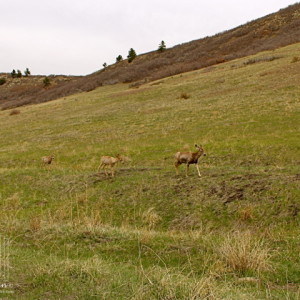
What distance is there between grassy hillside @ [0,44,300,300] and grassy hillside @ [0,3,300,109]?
19.6m

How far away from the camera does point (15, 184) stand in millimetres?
20203

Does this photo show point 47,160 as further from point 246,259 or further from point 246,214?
point 246,259

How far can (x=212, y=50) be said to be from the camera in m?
71.8

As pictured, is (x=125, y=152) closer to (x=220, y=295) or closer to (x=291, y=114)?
(x=291, y=114)

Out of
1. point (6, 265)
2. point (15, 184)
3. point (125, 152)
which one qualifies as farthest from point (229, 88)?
point (6, 265)

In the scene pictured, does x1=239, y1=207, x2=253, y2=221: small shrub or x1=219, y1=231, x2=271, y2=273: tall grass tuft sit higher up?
x1=219, y1=231, x2=271, y2=273: tall grass tuft

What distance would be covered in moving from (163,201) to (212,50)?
2421 inches

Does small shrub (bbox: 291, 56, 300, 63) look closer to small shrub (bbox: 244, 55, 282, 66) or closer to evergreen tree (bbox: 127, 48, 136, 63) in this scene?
small shrub (bbox: 244, 55, 282, 66)

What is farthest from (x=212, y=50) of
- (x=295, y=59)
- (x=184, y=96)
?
(x=184, y=96)

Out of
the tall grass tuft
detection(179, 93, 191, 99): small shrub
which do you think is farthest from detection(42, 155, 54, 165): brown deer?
detection(179, 93, 191, 99): small shrub

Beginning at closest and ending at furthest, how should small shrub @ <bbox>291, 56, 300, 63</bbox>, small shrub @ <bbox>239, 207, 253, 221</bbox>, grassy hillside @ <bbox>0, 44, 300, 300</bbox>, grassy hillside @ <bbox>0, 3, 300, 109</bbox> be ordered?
grassy hillside @ <bbox>0, 44, 300, 300</bbox> < small shrub @ <bbox>239, 207, 253, 221</bbox> < small shrub @ <bbox>291, 56, 300, 63</bbox> < grassy hillside @ <bbox>0, 3, 300, 109</bbox>

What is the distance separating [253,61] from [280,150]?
34.4 meters

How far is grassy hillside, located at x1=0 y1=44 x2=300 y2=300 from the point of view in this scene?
6.59 m

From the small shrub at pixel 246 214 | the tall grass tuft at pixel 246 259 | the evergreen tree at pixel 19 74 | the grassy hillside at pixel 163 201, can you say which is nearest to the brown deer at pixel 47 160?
the grassy hillside at pixel 163 201
